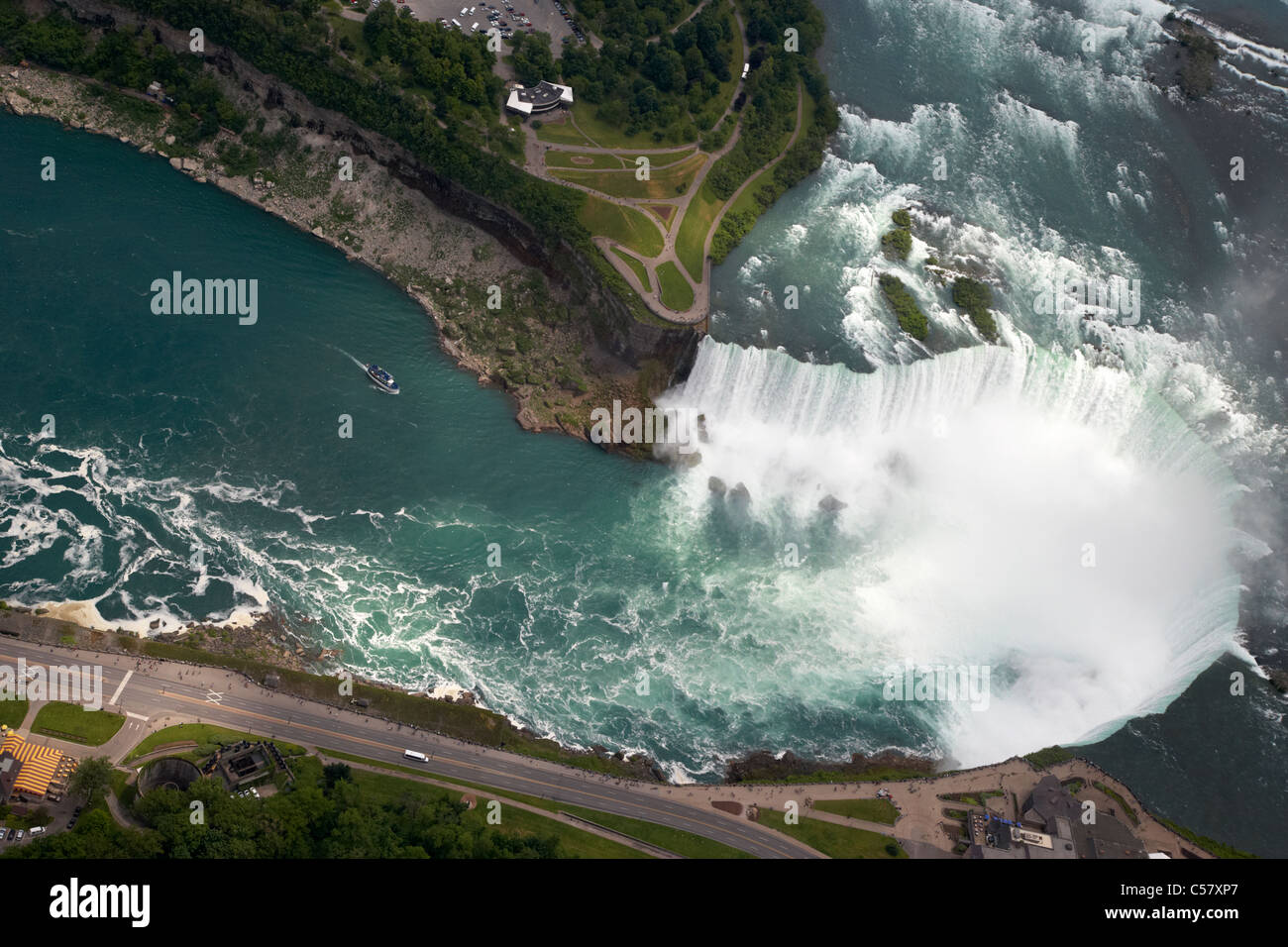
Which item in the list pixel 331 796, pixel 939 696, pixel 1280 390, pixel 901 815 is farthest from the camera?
pixel 1280 390

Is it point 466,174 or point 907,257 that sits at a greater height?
point 466,174

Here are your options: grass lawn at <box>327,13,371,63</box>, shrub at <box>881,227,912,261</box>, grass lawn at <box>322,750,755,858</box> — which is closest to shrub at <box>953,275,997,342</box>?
shrub at <box>881,227,912,261</box>

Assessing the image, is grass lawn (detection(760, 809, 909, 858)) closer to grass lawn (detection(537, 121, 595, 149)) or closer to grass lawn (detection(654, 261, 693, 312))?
grass lawn (detection(654, 261, 693, 312))

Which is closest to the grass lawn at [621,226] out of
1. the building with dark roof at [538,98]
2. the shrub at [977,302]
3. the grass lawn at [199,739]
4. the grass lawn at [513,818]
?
the building with dark roof at [538,98]

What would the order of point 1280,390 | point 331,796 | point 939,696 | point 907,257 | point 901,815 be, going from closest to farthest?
point 331,796 → point 901,815 → point 939,696 → point 1280,390 → point 907,257

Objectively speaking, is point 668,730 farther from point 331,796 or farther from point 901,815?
point 331,796
